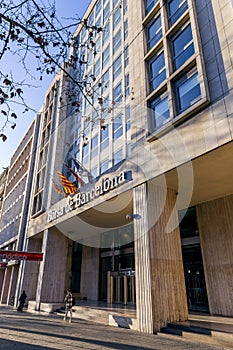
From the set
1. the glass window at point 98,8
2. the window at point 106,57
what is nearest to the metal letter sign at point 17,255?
the window at point 106,57

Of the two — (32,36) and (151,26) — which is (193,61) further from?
(32,36)

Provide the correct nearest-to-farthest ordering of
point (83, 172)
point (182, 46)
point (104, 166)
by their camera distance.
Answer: point (182, 46) < point (104, 166) < point (83, 172)

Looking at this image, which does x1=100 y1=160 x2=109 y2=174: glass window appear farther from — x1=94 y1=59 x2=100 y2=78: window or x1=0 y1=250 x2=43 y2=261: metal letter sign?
x1=94 y1=59 x2=100 y2=78: window

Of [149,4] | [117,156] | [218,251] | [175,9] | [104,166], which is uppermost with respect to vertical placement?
[149,4]

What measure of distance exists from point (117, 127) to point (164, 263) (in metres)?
9.63

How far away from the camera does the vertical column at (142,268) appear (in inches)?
389

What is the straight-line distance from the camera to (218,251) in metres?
12.4

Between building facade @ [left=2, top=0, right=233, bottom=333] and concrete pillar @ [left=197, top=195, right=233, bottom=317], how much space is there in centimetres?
5

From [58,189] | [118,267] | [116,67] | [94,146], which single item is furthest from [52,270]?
[116,67]

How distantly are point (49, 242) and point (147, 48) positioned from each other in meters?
14.9

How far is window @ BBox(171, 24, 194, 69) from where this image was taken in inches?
435

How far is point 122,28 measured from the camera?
1967cm

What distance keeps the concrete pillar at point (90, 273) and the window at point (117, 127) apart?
10334 mm

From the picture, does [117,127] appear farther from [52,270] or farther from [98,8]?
[98,8]
